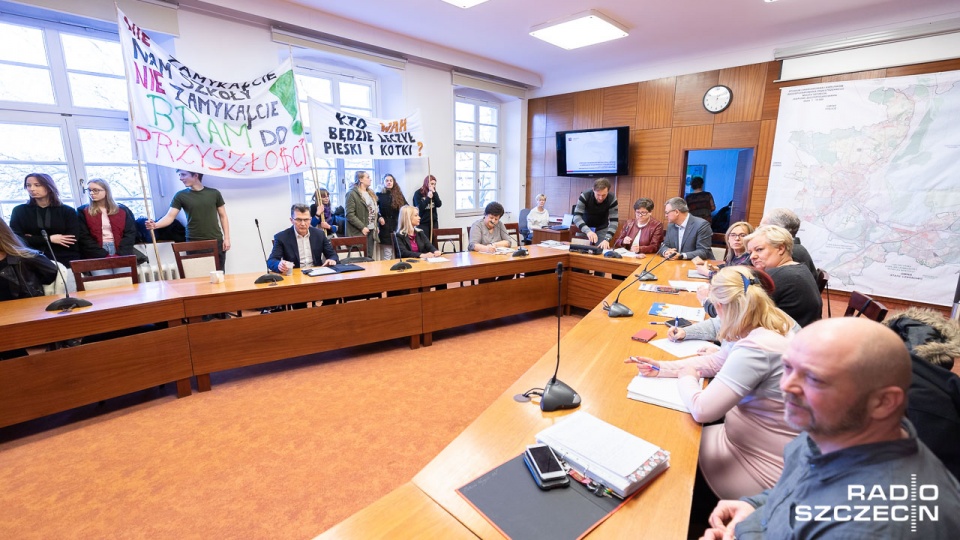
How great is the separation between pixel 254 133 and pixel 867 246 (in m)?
6.84

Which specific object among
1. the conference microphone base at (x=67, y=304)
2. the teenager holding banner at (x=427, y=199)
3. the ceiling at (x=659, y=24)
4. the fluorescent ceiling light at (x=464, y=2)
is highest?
the ceiling at (x=659, y=24)

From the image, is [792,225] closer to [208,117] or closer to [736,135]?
[736,135]

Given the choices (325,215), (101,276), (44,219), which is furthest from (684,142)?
(44,219)

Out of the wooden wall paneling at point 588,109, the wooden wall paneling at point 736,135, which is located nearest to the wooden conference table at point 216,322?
the wooden wall paneling at point 736,135

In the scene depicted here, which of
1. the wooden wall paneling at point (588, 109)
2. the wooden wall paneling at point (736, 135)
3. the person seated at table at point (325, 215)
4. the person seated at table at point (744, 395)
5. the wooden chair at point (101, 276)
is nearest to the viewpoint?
the person seated at table at point (744, 395)

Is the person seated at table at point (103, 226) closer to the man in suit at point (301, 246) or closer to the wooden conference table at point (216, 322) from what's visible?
the wooden conference table at point (216, 322)

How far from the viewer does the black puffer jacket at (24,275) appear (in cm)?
252

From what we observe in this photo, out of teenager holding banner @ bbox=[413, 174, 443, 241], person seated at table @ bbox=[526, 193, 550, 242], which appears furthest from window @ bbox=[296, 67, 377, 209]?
person seated at table @ bbox=[526, 193, 550, 242]

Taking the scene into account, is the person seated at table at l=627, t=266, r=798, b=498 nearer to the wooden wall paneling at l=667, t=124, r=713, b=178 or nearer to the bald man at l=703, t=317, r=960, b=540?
the bald man at l=703, t=317, r=960, b=540

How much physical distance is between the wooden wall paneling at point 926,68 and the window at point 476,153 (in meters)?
5.20

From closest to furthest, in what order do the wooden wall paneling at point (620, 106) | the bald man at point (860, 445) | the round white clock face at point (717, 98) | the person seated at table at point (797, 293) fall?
the bald man at point (860, 445) < the person seated at table at point (797, 293) < the round white clock face at point (717, 98) < the wooden wall paneling at point (620, 106)

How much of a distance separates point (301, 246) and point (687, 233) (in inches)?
140

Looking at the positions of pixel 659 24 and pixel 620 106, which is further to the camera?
pixel 620 106

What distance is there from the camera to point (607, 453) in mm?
1092
